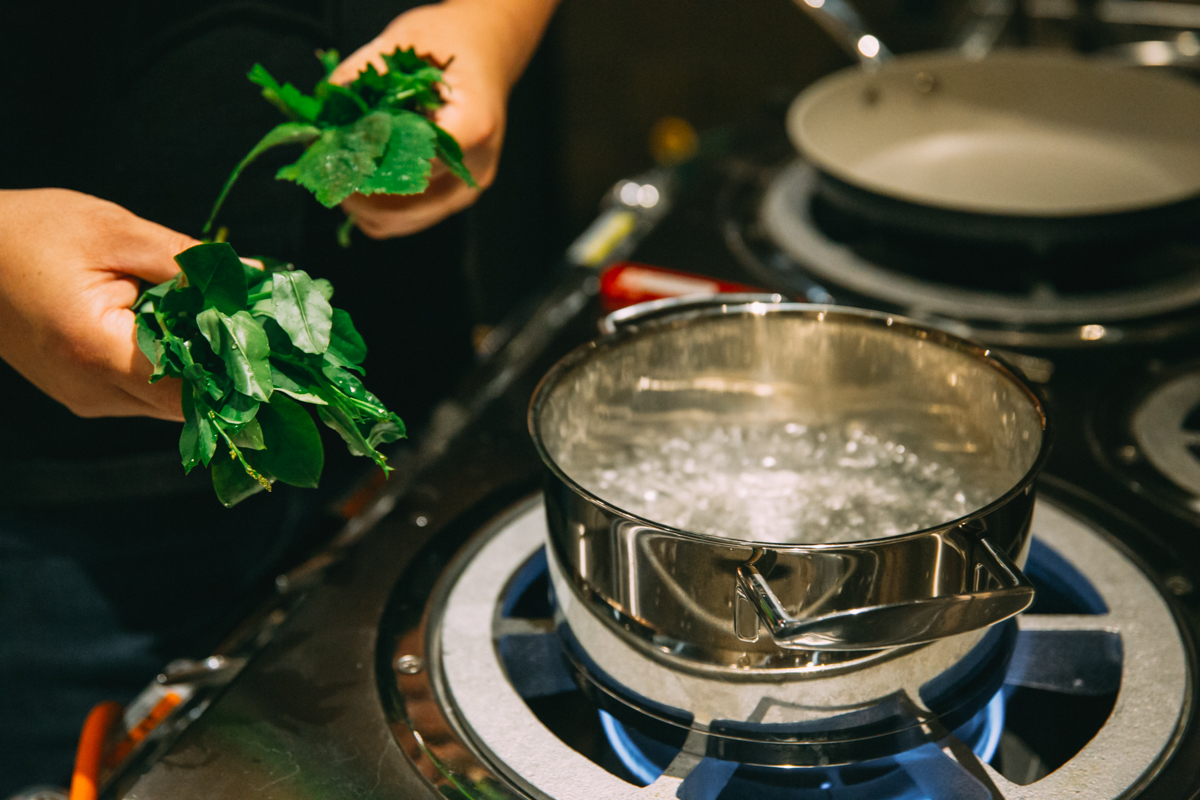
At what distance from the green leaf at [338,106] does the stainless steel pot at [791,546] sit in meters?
0.20

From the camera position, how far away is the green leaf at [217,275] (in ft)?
1.41

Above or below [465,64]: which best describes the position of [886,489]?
below

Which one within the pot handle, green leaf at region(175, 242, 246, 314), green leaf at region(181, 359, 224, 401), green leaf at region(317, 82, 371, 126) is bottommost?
the pot handle

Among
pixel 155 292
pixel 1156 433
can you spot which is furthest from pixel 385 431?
pixel 1156 433

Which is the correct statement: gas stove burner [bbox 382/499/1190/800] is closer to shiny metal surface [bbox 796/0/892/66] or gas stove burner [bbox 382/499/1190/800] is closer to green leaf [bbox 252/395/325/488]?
green leaf [bbox 252/395/325/488]

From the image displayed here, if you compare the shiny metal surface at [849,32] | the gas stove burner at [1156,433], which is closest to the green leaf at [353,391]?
the gas stove burner at [1156,433]

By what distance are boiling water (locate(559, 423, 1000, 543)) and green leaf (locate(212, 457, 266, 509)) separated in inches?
6.5

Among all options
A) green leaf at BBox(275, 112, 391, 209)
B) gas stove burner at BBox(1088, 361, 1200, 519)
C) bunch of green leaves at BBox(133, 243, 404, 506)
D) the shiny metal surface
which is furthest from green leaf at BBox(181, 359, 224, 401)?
the shiny metal surface

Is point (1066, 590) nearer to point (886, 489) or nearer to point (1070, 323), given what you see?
point (886, 489)

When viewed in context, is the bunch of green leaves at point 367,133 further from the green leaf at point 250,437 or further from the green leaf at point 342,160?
the green leaf at point 250,437

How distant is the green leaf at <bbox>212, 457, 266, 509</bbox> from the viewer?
0.44m

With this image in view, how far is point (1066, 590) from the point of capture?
561 millimetres

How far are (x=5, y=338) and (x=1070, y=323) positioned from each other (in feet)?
2.55

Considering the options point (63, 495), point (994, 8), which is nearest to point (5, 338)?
point (63, 495)
